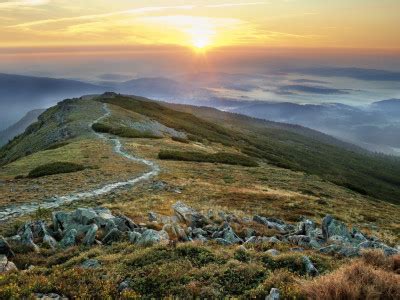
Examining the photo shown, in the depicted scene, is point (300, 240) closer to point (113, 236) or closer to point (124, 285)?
point (113, 236)

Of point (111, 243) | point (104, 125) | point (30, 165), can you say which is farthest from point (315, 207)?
point (104, 125)

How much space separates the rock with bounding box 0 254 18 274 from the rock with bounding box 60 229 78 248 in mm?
2557

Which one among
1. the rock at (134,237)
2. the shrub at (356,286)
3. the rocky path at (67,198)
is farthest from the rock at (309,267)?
the rocky path at (67,198)

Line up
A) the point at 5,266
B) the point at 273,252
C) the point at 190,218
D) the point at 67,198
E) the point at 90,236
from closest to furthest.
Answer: the point at 5,266, the point at 273,252, the point at 90,236, the point at 190,218, the point at 67,198

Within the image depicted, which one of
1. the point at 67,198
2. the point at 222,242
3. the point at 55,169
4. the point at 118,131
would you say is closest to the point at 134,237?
the point at 222,242

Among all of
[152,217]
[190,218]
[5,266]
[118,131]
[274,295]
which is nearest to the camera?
[274,295]

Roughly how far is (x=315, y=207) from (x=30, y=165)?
3217cm

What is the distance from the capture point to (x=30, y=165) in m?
43.2

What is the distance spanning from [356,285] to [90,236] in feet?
36.7

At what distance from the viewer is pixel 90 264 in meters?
13.6

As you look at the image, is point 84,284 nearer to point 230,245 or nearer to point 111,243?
point 111,243

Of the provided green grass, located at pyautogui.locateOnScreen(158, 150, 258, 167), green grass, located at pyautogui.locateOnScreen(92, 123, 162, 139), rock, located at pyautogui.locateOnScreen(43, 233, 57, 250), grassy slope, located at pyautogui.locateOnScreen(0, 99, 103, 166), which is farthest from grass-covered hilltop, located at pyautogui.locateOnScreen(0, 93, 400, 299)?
green grass, located at pyautogui.locateOnScreen(92, 123, 162, 139)

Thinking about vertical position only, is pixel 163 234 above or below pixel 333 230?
above

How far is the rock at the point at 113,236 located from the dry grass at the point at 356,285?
29.9ft
